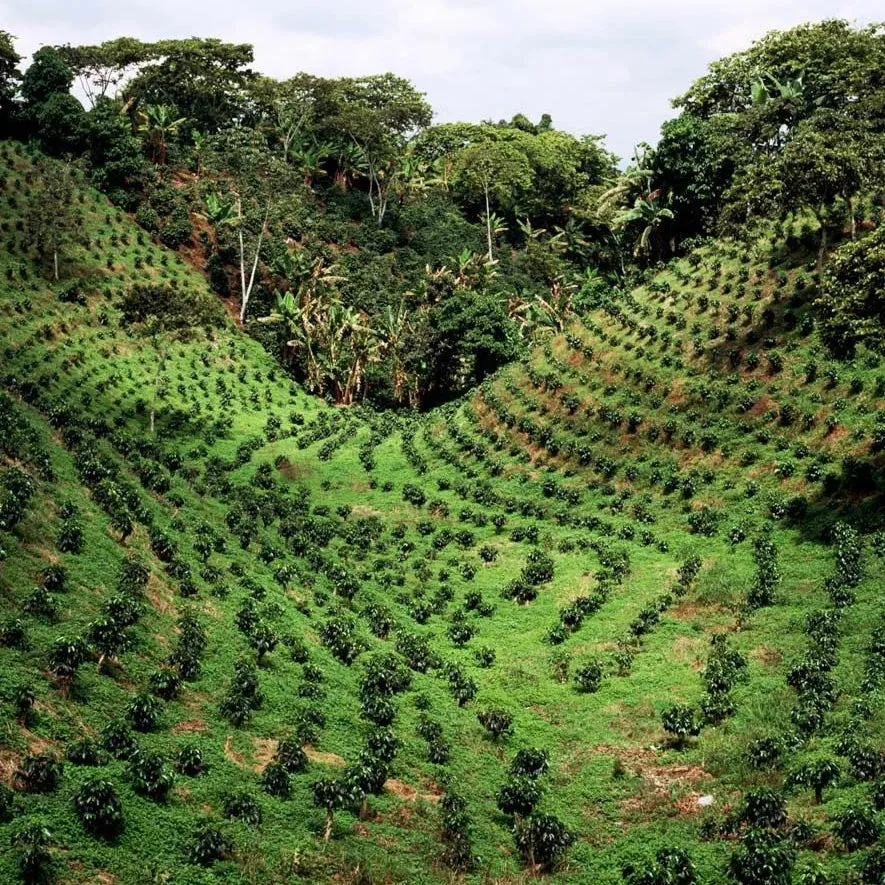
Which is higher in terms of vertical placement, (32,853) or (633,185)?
(633,185)

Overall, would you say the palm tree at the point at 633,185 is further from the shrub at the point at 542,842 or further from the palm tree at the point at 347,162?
the shrub at the point at 542,842

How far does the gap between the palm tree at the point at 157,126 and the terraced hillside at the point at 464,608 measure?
2504cm

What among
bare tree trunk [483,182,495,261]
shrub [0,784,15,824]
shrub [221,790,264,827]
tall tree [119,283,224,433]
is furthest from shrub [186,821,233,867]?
Answer: bare tree trunk [483,182,495,261]

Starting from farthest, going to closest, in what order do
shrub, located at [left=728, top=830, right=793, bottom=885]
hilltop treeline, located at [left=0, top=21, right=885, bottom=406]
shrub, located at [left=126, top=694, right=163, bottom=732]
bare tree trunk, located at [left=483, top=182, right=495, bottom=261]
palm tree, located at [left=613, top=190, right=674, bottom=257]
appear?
bare tree trunk, located at [left=483, top=182, right=495, bottom=261]
palm tree, located at [left=613, top=190, right=674, bottom=257]
hilltop treeline, located at [left=0, top=21, right=885, bottom=406]
shrub, located at [left=126, top=694, right=163, bottom=732]
shrub, located at [left=728, top=830, right=793, bottom=885]

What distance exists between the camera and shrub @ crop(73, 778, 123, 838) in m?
20.5

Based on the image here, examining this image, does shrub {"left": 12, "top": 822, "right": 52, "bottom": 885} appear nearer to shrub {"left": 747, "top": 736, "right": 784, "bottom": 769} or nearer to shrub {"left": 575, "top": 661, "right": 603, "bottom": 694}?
shrub {"left": 747, "top": 736, "right": 784, "bottom": 769}

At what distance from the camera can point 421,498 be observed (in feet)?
175

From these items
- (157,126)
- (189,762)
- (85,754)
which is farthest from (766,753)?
(157,126)

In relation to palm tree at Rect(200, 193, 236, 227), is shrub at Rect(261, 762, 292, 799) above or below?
below

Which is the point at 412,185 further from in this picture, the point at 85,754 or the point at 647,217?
the point at 85,754

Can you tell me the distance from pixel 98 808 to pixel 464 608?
22961 millimetres

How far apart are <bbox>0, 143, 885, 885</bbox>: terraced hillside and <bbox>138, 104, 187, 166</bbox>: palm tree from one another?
25040mm

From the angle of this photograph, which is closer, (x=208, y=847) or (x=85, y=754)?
(x=208, y=847)

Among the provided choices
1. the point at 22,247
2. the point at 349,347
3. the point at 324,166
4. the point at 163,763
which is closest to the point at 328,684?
the point at 163,763
